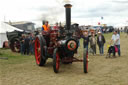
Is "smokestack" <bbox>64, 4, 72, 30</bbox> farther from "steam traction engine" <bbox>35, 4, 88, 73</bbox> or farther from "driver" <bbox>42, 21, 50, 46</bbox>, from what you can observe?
"driver" <bbox>42, 21, 50, 46</bbox>

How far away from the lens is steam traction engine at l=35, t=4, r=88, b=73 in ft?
17.8

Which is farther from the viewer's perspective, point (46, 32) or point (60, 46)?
point (46, 32)

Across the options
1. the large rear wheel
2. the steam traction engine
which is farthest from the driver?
the large rear wheel

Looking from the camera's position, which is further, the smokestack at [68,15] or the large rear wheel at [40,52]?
the large rear wheel at [40,52]

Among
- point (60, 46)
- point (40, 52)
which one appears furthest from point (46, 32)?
point (60, 46)

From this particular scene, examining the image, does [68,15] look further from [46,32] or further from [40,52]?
[40,52]

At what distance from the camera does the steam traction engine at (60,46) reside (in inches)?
214

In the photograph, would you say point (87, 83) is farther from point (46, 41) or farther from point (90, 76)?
point (46, 41)

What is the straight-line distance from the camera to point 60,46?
18.4 ft

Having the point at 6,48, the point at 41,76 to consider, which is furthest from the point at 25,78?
the point at 6,48

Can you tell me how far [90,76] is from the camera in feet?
16.7

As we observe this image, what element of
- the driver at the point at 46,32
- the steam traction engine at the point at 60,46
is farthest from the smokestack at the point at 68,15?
the driver at the point at 46,32

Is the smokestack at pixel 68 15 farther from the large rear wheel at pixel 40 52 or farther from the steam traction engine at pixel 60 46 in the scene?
the large rear wheel at pixel 40 52

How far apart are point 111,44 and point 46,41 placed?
3.93 metres
